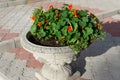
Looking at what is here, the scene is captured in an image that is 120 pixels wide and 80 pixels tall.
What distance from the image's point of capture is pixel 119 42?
5.82m

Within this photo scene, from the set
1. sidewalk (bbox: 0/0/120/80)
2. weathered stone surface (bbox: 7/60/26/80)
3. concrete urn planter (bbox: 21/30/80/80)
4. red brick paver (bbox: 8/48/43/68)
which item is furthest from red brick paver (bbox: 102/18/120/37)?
weathered stone surface (bbox: 7/60/26/80)

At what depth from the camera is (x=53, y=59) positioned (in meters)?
3.75

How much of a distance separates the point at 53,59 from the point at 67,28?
0.51 metres

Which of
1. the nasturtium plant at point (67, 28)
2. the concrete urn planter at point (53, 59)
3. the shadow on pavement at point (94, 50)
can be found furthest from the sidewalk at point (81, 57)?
the nasturtium plant at point (67, 28)

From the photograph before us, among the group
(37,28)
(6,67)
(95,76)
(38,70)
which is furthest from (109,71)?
(6,67)

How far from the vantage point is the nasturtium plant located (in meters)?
3.65

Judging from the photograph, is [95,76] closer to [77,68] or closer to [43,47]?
[77,68]

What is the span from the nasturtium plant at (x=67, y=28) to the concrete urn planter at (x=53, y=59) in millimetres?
171

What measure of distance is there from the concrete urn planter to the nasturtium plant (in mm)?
171

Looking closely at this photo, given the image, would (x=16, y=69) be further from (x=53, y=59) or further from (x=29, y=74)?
(x=53, y=59)

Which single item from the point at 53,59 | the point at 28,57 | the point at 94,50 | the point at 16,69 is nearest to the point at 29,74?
the point at 16,69

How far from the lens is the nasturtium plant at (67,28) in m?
3.65

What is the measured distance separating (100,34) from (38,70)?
1448 mm

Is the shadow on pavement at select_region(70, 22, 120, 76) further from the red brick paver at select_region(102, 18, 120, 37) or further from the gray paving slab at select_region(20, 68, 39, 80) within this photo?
the gray paving slab at select_region(20, 68, 39, 80)
